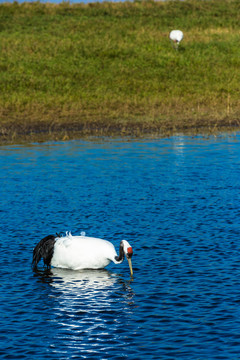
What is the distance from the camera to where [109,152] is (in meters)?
29.5

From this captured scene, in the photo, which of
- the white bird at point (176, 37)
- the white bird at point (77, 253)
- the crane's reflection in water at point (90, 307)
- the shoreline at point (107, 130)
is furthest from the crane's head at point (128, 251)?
the white bird at point (176, 37)

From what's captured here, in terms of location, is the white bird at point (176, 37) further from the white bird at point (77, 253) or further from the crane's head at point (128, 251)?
the crane's head at point (128, 251)

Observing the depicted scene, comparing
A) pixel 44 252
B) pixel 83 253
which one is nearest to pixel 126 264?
pixel 83 253

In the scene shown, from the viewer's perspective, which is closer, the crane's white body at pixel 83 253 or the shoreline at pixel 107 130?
the crane's white body at pixel 83 253

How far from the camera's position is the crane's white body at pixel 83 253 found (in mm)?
12828

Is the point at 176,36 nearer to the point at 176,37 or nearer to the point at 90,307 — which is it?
the point at 176,37

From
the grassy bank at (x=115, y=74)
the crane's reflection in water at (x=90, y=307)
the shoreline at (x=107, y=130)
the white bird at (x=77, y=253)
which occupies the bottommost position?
the crane's reflection in water at (x=90, y=307)

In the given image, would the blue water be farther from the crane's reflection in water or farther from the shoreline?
the shoreline

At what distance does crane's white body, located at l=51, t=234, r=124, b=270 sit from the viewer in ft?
42.1

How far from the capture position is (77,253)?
12.9 meters

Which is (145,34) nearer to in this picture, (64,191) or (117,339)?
(64,191)

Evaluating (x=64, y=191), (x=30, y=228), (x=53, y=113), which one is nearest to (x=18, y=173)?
(x=64, y=191)

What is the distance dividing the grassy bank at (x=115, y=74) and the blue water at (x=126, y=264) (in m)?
11.1

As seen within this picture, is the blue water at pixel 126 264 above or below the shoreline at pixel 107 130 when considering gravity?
below
